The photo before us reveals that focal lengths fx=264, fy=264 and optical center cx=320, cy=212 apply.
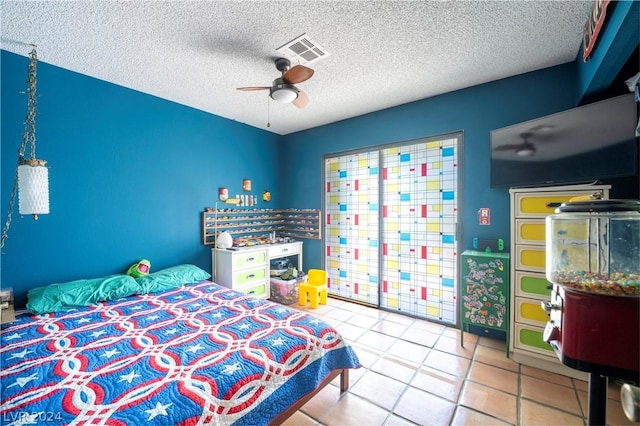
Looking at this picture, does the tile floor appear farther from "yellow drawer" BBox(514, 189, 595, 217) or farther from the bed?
"yellow drawer" BBox(514, 189, 595, 217)

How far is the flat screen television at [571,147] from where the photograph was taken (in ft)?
5.85

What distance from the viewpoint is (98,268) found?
107 inches

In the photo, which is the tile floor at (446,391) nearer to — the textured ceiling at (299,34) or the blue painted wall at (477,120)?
the blue painted wall at (477,120)

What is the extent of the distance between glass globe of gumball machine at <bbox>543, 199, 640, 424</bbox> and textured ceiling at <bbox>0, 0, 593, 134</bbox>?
1529 millimetres

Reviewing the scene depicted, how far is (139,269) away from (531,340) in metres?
3.83

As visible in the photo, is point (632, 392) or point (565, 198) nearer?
point (632, 392)

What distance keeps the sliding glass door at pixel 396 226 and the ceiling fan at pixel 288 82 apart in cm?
171

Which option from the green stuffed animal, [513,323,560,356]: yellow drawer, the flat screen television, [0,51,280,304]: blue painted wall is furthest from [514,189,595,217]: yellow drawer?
the green stuffed animal

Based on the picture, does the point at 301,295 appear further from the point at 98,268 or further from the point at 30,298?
the point at 30,298

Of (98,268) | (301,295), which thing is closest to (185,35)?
(98,268)

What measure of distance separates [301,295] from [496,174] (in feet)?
9.19

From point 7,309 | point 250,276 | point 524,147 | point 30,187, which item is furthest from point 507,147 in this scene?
point 7,309

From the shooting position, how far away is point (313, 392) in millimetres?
→ 1738

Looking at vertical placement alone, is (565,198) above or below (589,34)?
below
